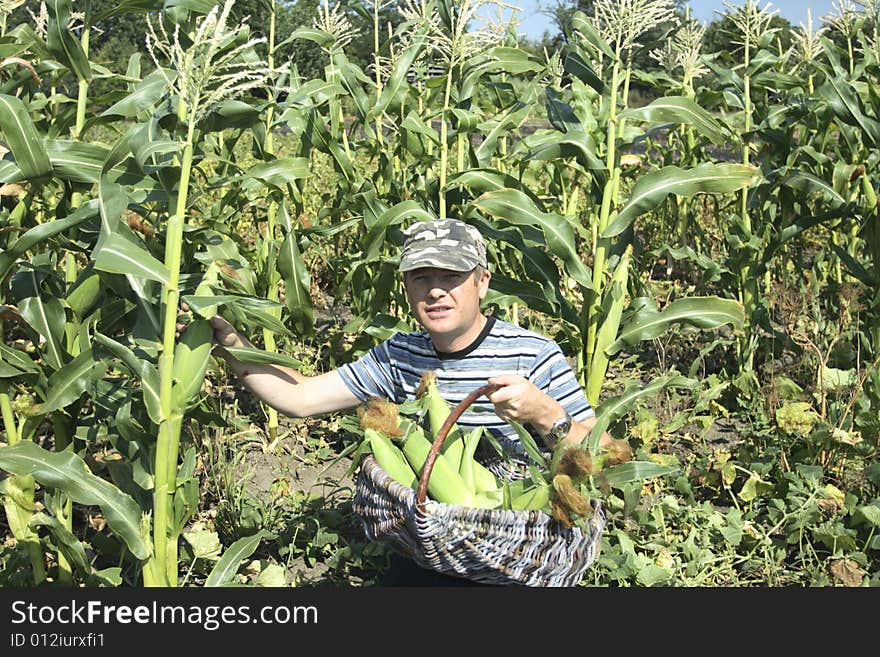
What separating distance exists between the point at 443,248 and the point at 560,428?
676 millimetres

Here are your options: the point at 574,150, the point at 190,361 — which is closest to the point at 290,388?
the point at 190,361

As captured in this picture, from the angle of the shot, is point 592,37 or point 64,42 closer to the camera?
point 64,42

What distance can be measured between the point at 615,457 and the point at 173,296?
132cm

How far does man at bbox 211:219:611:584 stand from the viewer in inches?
120

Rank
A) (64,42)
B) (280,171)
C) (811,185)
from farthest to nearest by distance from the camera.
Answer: (811,185), (280,171), (64,42)

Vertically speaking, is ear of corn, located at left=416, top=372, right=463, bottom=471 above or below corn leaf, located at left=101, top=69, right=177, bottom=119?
below

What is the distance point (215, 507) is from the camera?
13.9 ft

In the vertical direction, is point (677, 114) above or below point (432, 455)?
above

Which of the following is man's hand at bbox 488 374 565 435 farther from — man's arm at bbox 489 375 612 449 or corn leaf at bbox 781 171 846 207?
corn leaf at bbox 781 171 846 207

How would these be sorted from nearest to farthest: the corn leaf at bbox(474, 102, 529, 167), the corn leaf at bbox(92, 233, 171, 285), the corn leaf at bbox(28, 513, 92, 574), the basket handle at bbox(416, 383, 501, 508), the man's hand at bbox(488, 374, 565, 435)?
1. the basket handle at bbox(416, 383, 501, 508)
2. the corn leaf at bbox(92, 233, 171, 285)
3. the man's hand at bbox(488, 374, 565, 435)
4. the corn leaf at bbox(28, 513, 92, 574)
5. the corn leaf at bbox(474, 102, 529, 167)

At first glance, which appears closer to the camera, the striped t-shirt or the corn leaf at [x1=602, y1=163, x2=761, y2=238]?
the striped t-shirt

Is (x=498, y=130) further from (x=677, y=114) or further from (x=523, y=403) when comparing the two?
(x=523, y=403)

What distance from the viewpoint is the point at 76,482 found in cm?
279

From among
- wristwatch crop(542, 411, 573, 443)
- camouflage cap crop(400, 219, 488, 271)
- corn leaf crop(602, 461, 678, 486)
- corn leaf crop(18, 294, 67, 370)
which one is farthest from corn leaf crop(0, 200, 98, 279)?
corn leaf crop(602, 461, 678, 486)
